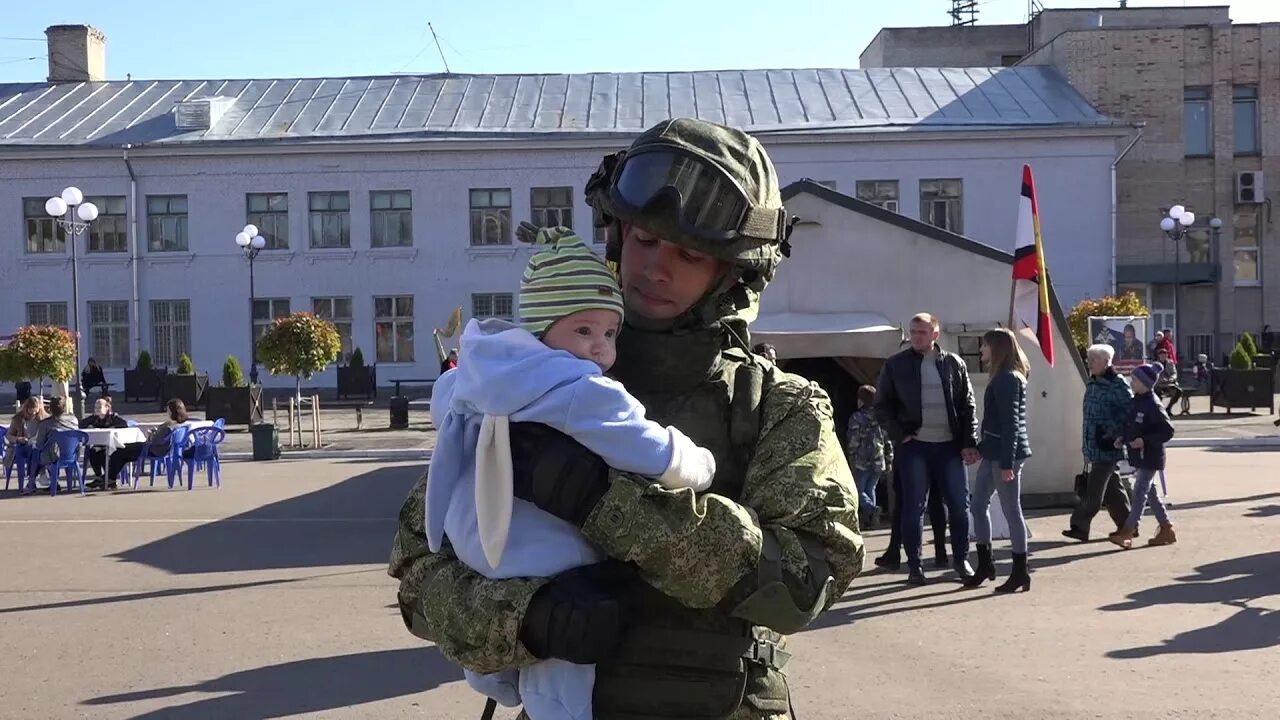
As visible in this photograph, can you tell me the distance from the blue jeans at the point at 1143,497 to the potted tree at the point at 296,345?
1859 cm

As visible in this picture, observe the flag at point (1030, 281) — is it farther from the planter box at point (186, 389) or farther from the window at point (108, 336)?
the window at point (108, 336)

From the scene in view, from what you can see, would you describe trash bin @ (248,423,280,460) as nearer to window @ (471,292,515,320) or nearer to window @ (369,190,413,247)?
window @ (471,292,515,320)

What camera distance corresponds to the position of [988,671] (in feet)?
23.6

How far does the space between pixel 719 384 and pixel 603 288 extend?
0.30 metres

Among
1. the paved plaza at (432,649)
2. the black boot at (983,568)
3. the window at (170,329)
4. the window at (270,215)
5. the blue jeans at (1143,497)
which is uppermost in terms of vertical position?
the window at (270,215)

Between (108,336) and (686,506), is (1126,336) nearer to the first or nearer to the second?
(686,506)

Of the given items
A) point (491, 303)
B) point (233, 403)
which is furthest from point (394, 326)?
point (233, 403)

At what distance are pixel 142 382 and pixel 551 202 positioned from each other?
13.4m

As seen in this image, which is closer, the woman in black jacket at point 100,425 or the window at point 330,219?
the woman in black jacket at point 100,425

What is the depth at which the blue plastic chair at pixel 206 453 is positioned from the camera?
60.2 feet

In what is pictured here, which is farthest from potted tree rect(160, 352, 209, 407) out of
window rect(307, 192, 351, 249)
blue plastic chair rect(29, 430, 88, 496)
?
blue plastic chair rect(29, 430, 88, 496)

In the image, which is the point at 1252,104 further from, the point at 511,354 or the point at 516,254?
the point at 511,354

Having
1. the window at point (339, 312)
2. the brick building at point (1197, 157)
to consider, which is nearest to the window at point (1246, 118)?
the brick building at point (1197, 157)

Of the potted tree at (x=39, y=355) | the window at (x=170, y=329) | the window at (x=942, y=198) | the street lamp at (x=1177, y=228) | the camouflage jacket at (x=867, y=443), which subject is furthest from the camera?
the window at (x=170, y=329)
